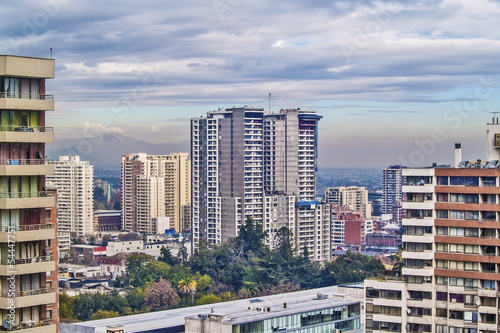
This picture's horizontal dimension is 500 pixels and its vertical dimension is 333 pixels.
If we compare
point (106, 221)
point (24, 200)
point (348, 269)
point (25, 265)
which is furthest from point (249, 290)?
point (106, 221)

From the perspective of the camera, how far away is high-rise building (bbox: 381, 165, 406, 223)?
132 meters

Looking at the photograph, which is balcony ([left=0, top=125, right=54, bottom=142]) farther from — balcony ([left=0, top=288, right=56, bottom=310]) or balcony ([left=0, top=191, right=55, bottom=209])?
balcony ([left=0, top=288, right=56, bottom=310])

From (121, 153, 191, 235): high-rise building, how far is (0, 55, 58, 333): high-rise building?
108322 millimetres

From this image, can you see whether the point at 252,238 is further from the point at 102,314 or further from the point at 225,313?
the point at 225,313

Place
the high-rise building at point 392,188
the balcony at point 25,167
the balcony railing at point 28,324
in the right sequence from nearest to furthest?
the balcony railing at point 28,324 → the balcony at point 25,167 → the high-rise building at point 392,188

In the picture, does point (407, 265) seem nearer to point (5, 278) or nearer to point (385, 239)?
point (5, 278)

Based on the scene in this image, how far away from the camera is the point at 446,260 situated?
26844mm

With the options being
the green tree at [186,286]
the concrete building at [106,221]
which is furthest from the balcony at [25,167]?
the concrete building at [106,221]

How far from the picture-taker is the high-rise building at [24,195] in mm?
14875

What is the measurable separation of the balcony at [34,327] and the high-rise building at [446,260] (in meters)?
14.3

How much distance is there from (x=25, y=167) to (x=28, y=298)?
7.58ft

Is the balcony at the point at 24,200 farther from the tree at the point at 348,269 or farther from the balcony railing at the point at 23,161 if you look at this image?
the tree at the point at 348,269

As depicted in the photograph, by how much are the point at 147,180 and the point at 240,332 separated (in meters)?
89.7

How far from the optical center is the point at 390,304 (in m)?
27.2
